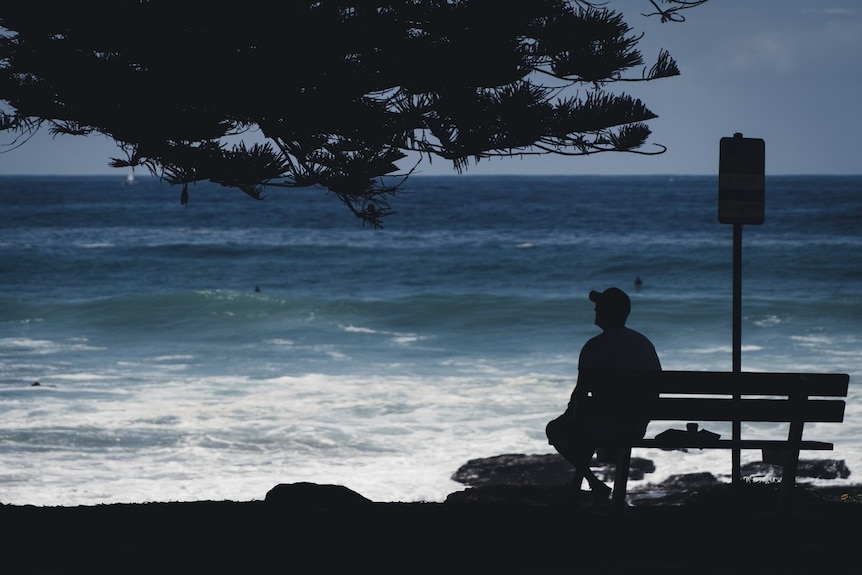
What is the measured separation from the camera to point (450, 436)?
13.7 meters

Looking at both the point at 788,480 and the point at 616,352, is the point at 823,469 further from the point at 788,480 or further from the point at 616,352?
the point at 616,352

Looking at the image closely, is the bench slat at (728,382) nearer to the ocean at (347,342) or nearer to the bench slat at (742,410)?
the bench slat at (742,410)

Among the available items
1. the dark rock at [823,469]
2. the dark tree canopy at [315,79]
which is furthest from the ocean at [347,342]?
the dark tree canopy at [315,79]

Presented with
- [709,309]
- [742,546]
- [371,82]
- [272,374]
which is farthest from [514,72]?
[709,309]

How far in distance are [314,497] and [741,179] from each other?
3.34 meters

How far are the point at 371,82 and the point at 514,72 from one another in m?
0.87

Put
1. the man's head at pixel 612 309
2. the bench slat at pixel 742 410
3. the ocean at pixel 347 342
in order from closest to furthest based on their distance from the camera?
the bench slat at pixel 742 410 < the man's head at pixel 612 309 < the ocean at pixel 347 342

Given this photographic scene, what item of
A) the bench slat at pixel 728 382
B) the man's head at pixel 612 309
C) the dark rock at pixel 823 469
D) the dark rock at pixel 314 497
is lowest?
the dark rock at pixel 823 469

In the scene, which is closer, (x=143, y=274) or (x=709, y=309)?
(x=709, y=309)

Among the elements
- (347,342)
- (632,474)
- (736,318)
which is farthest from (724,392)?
(347,342)

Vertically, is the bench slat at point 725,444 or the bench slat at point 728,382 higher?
the bench slat at point 728,382

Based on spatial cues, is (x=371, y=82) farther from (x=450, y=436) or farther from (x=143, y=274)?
(x=143, y=274)

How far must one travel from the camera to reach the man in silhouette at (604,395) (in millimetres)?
5758

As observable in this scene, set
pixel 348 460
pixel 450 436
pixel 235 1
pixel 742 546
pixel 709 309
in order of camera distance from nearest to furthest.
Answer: pixel 742 546, pixel 235 1, pixel 348 460, pixel 450 436, pixel 709 309
